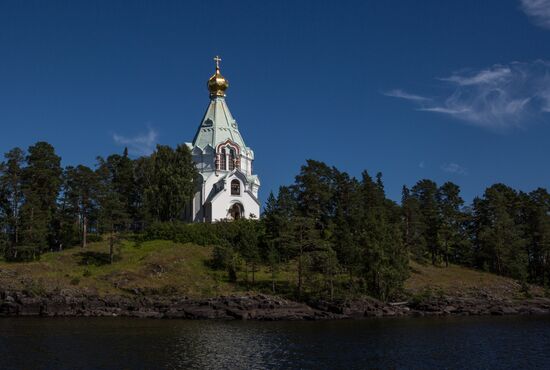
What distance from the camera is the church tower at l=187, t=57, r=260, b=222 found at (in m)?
78.2

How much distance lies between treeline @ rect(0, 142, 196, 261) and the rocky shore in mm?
10690

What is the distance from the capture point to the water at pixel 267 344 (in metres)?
29.8

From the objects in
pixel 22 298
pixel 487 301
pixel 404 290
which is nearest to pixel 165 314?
pixel 22 298

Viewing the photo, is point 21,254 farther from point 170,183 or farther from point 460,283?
point 460,283

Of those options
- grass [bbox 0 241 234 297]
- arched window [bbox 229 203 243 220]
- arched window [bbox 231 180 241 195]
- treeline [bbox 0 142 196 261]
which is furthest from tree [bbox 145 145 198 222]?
arched window [bbox 229 203 243 220]

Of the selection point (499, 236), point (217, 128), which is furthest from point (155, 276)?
point (499, 236)

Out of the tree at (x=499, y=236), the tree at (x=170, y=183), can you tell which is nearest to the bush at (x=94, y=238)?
the tree at (x=170, y=183)

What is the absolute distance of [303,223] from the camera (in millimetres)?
59344

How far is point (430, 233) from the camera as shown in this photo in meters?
79.4

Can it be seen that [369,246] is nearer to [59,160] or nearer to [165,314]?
[165,314]

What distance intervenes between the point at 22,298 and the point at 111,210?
16913 millimetres

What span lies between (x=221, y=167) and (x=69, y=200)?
69.5ft

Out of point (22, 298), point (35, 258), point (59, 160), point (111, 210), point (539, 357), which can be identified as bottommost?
point (539, 357)

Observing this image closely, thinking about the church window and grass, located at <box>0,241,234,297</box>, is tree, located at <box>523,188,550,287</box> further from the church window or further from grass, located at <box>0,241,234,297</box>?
grass, located at <box>0,241,234,297</box>
